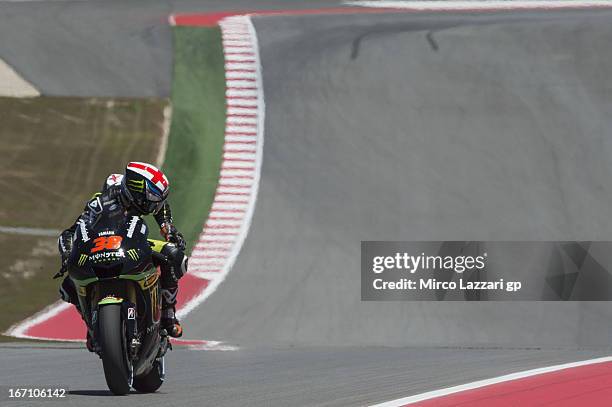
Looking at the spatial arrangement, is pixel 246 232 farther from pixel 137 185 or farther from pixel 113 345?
pixel 113 345

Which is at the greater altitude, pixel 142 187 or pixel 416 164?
pixel 416 164

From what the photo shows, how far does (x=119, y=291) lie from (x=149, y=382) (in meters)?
0.95

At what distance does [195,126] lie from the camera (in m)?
22.0

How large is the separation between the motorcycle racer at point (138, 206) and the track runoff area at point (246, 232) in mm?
2090

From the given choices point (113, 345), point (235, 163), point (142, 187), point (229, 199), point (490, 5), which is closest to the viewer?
point (113, 345)

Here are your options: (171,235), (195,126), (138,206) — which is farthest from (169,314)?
(195,126)

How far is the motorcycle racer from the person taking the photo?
8938 mm

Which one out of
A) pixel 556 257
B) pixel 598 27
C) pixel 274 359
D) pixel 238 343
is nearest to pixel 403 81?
pixel 598 27

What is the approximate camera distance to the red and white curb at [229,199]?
50.4 feet

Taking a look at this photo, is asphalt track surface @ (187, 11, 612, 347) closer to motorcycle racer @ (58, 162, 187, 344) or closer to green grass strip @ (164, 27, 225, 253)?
green grass strip @ (164, 27, 225, 253)

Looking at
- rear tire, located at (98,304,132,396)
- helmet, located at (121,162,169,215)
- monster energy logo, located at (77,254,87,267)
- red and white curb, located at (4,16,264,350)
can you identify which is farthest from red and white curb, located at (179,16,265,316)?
rear tire, located at (98,304,132,396)

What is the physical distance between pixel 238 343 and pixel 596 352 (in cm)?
446

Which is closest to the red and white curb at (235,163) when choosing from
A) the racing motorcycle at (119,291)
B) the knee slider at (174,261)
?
the knee slider at (174,261)

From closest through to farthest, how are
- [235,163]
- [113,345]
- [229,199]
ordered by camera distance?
[113,345] → [229,199] → [235,163]
